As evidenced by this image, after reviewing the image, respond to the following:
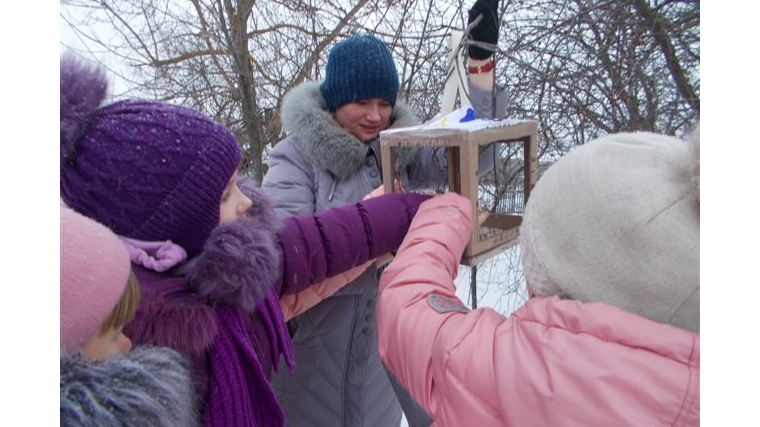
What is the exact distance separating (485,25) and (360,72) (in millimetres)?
369

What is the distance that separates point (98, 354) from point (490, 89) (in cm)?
107

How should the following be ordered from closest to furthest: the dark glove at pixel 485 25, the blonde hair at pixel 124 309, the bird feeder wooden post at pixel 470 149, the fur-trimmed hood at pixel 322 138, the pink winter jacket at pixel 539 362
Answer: the pink winter jacket at pixel 539 362 < the blonde hair at pixel 124 309 < the bird feeder wooden post at pixel 470 149 < the dark glove at pixel 485 25 < the fur-trimmed hood at pixel 322 138

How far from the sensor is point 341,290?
4.49ft

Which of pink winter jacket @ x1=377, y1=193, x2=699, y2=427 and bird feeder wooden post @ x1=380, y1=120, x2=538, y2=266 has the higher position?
bird feeder wooden post @ x1=380, y1=120, x2=538, y2=266

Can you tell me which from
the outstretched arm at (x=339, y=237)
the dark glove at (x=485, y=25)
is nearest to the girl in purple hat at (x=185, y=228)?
the outstretched arm at (x=339, y=237)

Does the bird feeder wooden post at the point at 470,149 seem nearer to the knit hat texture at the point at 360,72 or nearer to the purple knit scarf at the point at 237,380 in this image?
the knit hat texture at the point at 360,72

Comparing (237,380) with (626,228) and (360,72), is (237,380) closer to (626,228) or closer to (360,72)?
(626,228)

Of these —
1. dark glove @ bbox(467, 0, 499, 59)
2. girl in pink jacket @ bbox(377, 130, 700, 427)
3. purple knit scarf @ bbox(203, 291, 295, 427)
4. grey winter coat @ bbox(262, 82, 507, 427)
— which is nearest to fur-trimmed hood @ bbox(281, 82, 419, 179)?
grey winter coat @ bbox(262, 82, 507, 427)

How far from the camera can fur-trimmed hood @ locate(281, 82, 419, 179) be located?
1363 millimetres

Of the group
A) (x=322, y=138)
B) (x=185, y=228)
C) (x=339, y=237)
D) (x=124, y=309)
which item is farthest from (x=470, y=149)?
(x=124, y=309)

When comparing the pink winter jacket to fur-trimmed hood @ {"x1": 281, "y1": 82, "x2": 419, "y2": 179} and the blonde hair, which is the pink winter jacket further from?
fur-trimmed hood @ {"x1": 281, "y1": 82, "x2": 419, "y2": 179}

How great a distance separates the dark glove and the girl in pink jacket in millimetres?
658

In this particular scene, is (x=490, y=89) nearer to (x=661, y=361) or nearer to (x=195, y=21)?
(x=661, y=361)

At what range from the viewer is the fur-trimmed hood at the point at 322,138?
1.36 m
